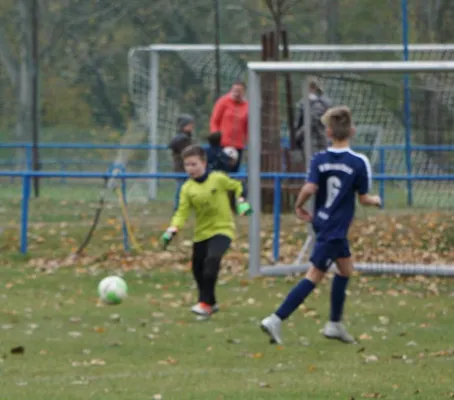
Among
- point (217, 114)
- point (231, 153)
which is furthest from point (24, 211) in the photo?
point (217, 114)

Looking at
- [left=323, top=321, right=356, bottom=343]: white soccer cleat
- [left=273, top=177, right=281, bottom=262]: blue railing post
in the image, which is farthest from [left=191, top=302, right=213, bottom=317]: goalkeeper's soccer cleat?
[left=273, top=177, right=281, bottom=262]: blue railing post

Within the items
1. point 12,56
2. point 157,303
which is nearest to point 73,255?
point 157,303

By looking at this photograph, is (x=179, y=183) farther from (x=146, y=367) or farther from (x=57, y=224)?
(x=146, y=367)

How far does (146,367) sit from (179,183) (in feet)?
28.0

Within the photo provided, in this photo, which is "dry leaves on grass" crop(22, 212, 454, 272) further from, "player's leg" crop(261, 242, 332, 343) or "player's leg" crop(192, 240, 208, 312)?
"player's leg" crop(261, 242, 332, 343)

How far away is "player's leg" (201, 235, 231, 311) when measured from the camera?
39.9 feet

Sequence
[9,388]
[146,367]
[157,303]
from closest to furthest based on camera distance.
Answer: [9,388] < [146,367] < [157,303]

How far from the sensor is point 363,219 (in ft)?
54.0

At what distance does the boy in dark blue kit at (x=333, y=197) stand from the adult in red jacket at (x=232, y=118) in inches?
324

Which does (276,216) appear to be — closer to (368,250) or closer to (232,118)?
Result: (368,250)

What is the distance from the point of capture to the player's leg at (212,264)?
12.2 m

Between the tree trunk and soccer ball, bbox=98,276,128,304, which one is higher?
the tree trunk

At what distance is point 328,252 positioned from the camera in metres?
10.5

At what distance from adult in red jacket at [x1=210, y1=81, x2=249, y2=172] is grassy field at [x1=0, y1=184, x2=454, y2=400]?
1.42 meters
